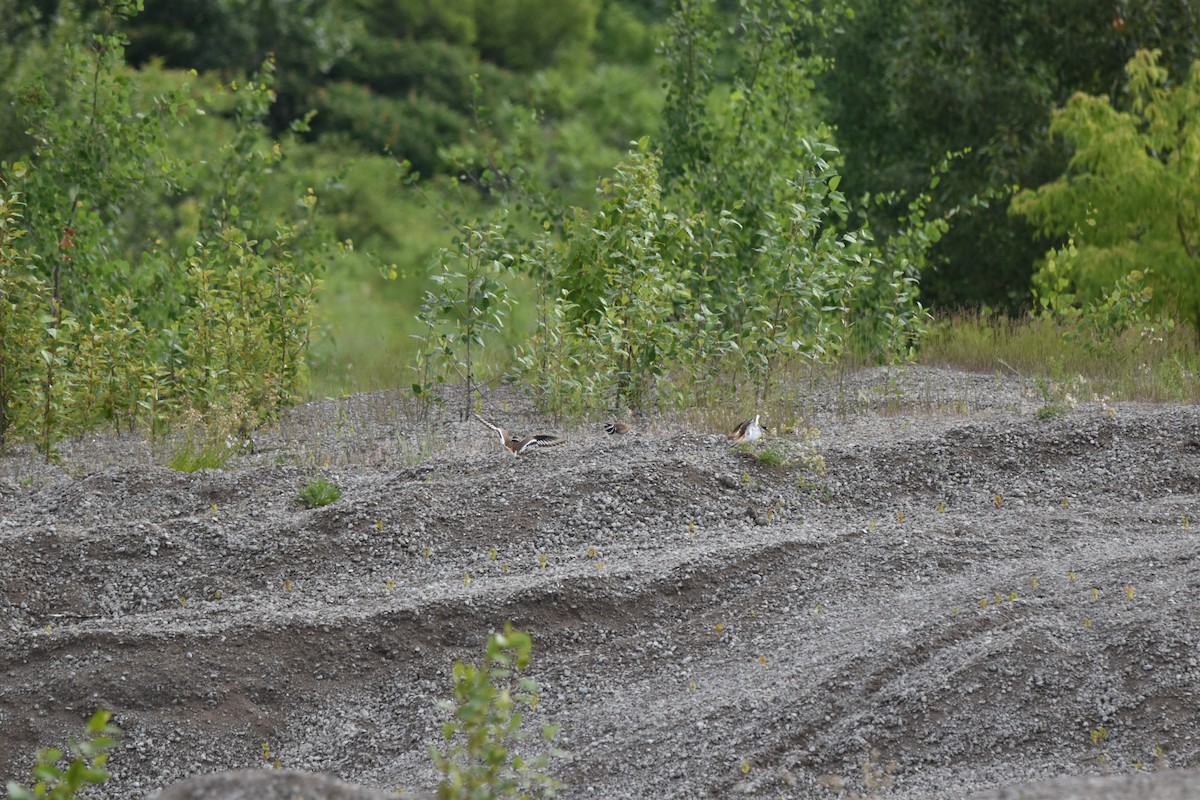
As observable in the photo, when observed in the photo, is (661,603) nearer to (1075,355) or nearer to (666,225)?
(666,225)

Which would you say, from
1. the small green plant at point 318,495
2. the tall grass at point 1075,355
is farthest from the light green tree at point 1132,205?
the small green plant at point 318,495

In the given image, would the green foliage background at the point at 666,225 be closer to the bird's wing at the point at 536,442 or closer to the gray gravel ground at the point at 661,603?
the bird's wing at the point at 536,442

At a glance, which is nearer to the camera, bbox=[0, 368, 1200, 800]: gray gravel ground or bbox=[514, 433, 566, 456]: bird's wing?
bbox=[0, 368, 1200, 800]: gray gravel ground

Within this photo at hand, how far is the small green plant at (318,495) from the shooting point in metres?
5.31

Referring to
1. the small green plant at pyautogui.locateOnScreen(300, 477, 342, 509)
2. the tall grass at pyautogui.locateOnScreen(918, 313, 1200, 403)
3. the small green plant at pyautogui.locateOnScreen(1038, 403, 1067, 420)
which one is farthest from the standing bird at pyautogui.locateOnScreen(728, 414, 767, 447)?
the tall grass at pyautogui.locateOnScreen(918, 313, 1200, 403)

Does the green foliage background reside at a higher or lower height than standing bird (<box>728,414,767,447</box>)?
higher

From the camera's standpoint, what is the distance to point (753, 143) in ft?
30.2

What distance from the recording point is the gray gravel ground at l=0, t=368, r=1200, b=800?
366 cm

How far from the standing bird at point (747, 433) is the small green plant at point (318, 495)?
5.56 feet

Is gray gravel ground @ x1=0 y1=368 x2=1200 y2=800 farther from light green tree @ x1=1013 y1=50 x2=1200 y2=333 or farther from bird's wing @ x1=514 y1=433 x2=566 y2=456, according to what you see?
light green tree @ x1=1013 y1=50 x2=1200 y2=333

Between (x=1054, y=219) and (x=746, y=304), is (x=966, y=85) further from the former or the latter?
(x=746, y=304)

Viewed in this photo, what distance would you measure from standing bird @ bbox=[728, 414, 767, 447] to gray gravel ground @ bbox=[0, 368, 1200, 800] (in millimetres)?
80

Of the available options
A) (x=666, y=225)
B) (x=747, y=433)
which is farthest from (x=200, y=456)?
(x=666, y=225)

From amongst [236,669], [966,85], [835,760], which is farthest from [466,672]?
[966,85]
